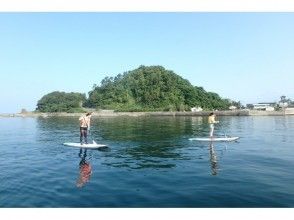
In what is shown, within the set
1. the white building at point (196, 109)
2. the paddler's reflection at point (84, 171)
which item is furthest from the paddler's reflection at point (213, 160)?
the white building at point (196, 109)

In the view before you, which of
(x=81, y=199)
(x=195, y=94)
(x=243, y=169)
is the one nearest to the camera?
(x=81, y=199)

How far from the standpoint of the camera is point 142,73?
17325 cm

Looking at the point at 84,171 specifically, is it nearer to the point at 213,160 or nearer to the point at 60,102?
the point at 213,160

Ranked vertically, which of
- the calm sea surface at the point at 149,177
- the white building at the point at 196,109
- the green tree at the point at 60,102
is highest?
the green tree at the point at 60,102

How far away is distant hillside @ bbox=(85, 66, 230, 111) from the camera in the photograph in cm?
15938

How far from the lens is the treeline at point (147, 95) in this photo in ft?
523

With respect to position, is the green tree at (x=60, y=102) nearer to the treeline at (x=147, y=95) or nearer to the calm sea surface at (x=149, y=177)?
the treeline at (x=147, y=95)

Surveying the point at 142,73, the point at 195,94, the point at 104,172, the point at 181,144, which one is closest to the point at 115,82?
the point at 142,73

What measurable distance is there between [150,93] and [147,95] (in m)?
2.31

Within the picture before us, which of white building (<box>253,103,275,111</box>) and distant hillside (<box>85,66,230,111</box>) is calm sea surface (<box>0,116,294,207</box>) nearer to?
white building (<box>253,103,275,111</box>)

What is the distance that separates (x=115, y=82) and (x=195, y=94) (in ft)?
138

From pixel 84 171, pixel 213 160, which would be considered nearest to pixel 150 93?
pixel 213 160

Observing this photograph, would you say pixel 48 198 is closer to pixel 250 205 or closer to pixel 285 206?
pixel 250 205

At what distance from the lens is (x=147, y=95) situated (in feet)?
531
